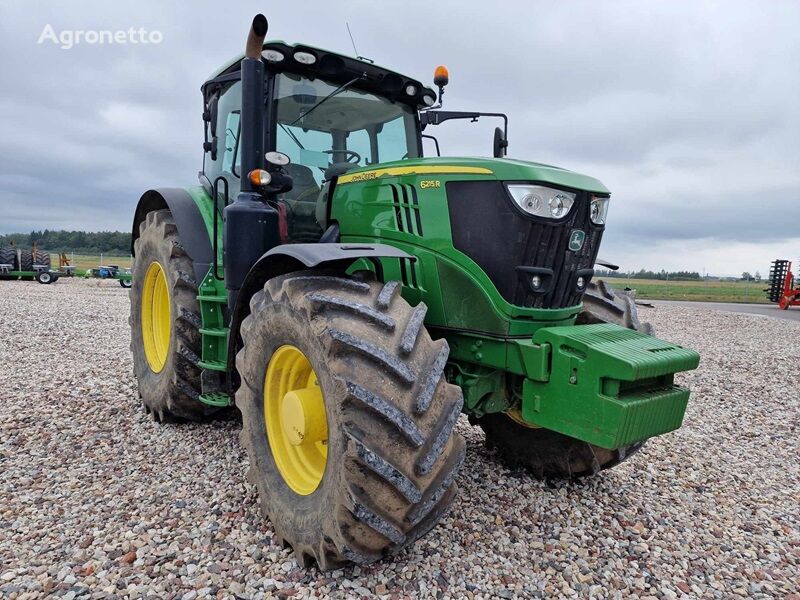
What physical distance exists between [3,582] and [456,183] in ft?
8.82

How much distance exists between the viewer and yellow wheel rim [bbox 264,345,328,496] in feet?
8.77

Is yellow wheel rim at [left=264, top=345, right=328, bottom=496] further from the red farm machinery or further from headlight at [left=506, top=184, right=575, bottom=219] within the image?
the red farm machinery

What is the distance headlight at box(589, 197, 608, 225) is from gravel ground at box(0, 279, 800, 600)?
1.63m

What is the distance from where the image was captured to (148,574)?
255 cm

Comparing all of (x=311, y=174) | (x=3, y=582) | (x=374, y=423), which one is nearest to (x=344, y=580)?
(x=374, y=423)

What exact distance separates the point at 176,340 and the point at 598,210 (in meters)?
2.91

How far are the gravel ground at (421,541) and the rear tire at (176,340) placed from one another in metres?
0.21

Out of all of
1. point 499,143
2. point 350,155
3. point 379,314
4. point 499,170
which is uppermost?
point 499,143

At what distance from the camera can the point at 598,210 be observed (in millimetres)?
3033

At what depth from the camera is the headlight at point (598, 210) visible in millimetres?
2969

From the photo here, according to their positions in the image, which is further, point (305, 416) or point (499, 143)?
point (499, 143)

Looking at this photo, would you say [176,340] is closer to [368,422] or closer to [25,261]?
[368,422]

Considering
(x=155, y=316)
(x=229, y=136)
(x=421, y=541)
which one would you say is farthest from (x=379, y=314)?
(x=155, y=316)

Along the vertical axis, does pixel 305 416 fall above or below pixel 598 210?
below
